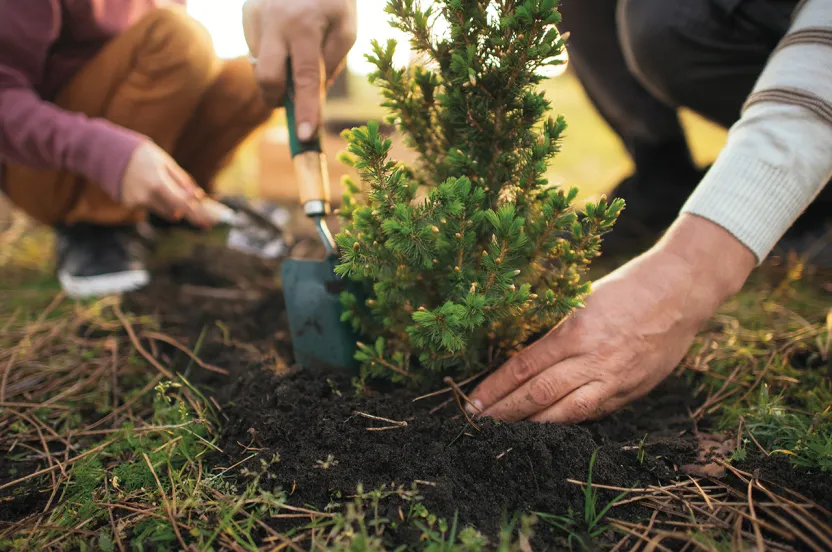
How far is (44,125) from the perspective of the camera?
2594 mm

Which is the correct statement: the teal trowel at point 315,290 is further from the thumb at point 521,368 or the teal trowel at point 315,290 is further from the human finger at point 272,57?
the thumb at point 521,368

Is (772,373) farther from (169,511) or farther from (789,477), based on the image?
(169,511)

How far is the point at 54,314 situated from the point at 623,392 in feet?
8.97

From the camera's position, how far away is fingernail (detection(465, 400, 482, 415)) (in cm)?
164

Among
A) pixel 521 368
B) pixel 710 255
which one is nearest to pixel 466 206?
pixel 521 368

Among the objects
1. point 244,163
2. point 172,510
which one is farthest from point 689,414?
point 244,163

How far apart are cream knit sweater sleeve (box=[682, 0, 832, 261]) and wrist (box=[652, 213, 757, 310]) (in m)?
0.03

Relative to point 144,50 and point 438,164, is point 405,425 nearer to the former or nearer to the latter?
point 438,164

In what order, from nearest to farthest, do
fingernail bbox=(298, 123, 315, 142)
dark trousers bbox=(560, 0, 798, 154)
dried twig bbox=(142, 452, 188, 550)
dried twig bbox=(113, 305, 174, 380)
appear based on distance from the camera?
dried twig bbox=(142, 452, 188, 550), fingernail bbox=(298, 123, 315, 142), dried twig bbox=(113, 305, 174, 380), dark trousers bbox=(560, 0, 798, 154)

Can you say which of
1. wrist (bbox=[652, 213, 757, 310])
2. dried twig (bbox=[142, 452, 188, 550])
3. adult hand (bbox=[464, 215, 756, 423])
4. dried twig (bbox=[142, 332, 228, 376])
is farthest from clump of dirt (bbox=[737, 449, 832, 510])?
dried twig (bbox=[142, 332, 228, 376])

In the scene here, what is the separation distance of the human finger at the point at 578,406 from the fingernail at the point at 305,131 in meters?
1.28

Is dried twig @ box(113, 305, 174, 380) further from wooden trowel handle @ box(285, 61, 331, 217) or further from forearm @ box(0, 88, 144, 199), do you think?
wooden trowel handle @ box(285, 61, 331, 217)

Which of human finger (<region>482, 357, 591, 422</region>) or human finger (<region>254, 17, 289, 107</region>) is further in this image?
human finger (<region>254, 17, 289, 107</region>)

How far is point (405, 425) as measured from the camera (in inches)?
62.5
